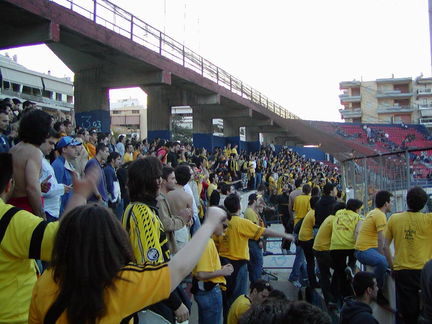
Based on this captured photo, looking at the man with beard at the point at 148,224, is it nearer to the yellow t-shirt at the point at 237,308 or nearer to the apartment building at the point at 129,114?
the yellow t-shirt at the point at 237,308

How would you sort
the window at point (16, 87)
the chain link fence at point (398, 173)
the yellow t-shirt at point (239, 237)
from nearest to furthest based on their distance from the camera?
1. the yellow t-shirt at point (239, 237)
2. the chain link fence at point (398, 173)
3. the window at point (16, 87)

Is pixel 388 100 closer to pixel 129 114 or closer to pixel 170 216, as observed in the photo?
pixel 129 114

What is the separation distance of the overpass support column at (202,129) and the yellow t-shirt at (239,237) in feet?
63.8

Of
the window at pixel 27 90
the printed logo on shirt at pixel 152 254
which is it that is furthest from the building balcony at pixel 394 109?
the printed logo on shirt at pixel 152 254

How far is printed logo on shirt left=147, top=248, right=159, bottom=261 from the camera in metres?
2.59

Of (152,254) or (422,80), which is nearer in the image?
(152,254)

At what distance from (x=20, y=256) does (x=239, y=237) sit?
3557 millimetres

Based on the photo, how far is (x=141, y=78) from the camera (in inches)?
602

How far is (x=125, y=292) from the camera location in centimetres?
169

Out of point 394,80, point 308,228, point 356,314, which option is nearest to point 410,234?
point 356,314

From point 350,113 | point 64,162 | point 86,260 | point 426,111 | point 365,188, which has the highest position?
point 350,113

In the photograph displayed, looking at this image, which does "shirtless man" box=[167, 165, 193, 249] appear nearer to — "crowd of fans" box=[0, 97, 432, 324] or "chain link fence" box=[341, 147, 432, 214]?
"crowd of fans" box=[0, 97, 432, 324]

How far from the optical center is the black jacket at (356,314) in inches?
143

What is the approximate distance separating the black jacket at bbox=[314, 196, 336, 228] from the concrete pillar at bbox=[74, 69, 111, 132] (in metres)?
9.55
